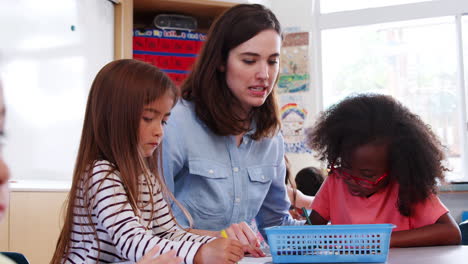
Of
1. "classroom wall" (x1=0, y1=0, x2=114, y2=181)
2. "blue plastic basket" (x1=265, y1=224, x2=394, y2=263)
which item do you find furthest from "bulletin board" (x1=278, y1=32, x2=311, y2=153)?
"blue plastic basket" (x1=265, y1=224, x2=394, y2=263)

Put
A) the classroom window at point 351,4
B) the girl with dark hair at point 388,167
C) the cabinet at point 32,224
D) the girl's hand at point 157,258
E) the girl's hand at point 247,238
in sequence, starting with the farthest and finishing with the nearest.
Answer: the classroom window at point 351,4
the cabinet at point 32,224
the girl with dark hair at point 388,167
the girl's hand at point 247,238
the girl's hand at point 157,258

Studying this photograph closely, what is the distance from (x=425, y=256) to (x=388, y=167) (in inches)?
13.9

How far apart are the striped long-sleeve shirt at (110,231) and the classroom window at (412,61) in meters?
3.33

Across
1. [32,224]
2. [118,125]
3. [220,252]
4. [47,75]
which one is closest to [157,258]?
[220,252]

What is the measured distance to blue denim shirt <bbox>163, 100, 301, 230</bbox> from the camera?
144 cm

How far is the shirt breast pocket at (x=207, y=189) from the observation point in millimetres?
1436

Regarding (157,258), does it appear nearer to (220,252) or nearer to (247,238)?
(220,252)

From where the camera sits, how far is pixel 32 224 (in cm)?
205

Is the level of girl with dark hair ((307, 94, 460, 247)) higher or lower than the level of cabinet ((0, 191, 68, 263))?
higher

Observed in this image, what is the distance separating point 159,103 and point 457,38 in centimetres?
376

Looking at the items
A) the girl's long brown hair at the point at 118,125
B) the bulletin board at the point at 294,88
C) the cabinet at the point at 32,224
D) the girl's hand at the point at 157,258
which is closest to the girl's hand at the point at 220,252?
the girl's hand at the point at 157,258

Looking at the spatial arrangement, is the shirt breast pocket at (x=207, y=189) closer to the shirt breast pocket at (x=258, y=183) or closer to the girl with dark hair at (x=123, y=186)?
the shirt breast pocket at (x=258, y=183)

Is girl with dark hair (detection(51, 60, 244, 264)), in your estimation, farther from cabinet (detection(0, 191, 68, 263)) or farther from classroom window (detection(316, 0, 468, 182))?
classroom window (detection(316, 0, 468, 182))

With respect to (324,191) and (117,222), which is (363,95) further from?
(117,222)
